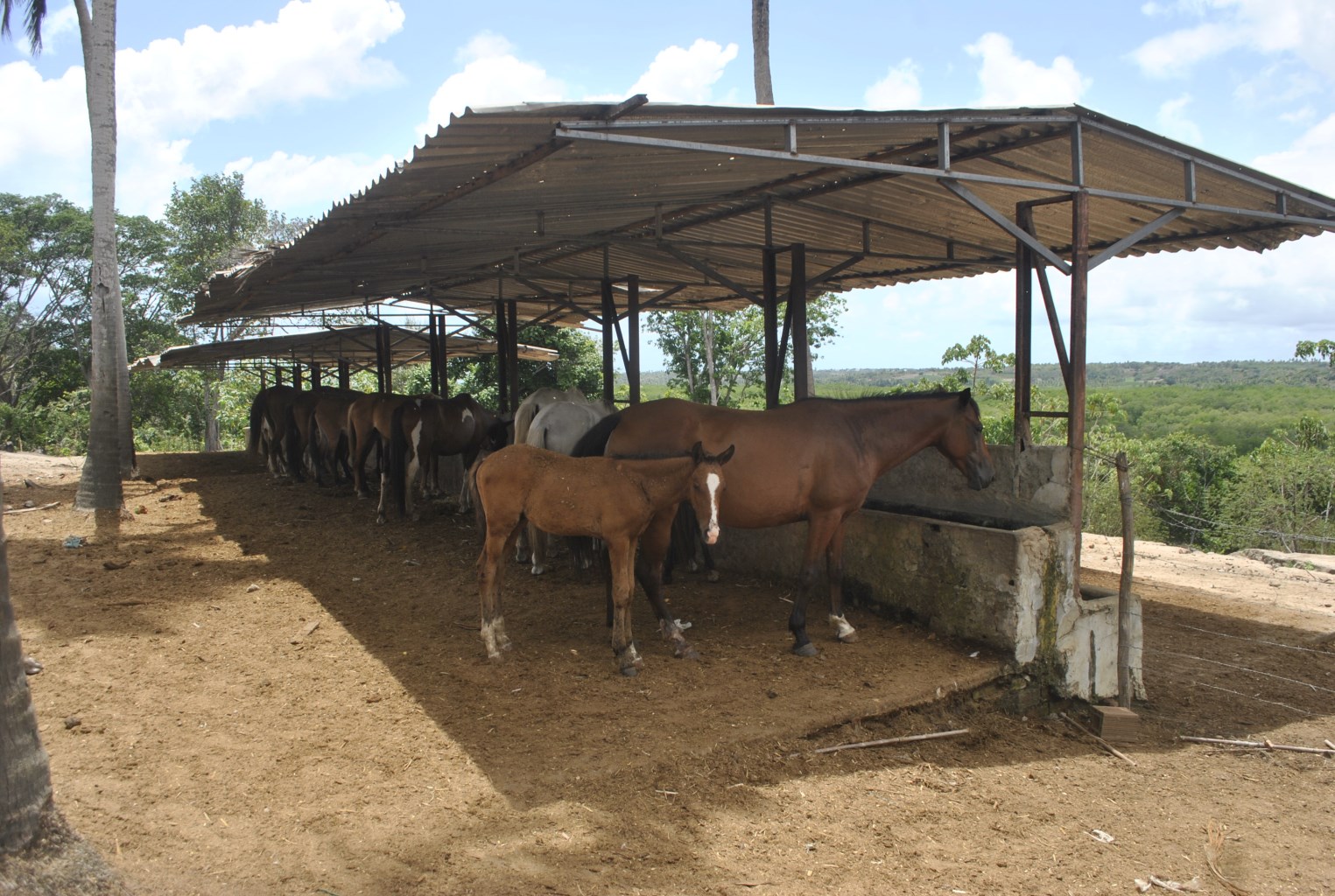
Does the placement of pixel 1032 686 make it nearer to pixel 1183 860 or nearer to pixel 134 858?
pixel 1183 860

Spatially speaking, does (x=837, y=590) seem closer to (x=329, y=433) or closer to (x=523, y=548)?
(x=523, y=548)

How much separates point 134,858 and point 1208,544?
26068mm

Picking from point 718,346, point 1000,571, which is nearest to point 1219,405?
point 718,346

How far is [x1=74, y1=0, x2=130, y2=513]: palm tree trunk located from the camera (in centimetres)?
1076

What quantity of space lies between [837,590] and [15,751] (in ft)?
15.8

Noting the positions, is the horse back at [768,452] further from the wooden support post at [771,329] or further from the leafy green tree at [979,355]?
the leafy green tree at [979,355]

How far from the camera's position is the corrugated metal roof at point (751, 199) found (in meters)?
5.39

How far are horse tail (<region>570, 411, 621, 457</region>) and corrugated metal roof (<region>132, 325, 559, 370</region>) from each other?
31.6 ft

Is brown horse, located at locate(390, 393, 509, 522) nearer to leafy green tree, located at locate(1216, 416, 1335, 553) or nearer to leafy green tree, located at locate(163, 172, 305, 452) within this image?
leafy green tree, located at locate(1216, 416, 1335, 553)

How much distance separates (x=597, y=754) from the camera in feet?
14.4

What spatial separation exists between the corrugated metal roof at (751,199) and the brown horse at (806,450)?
152cm

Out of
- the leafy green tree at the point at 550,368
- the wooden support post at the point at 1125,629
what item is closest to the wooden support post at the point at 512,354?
the leafy green tree at the point at 550,368

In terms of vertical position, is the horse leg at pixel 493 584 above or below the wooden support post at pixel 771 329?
below

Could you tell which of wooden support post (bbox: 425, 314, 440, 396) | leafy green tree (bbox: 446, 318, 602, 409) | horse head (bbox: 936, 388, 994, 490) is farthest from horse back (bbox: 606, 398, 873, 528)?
leafy green tree (bbox: 446, 318, 602, 409)
